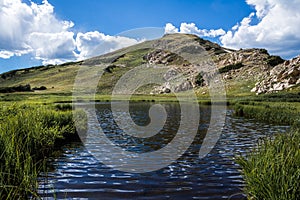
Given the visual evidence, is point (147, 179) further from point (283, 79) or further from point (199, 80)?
point (199, 80)

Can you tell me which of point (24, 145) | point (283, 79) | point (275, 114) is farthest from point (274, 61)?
point (24, 145)

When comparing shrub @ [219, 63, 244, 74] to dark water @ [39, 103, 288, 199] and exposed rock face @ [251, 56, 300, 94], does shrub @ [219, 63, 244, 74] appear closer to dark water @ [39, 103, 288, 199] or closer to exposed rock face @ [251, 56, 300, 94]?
exposed rock face @ [251, 56, 300, 94]

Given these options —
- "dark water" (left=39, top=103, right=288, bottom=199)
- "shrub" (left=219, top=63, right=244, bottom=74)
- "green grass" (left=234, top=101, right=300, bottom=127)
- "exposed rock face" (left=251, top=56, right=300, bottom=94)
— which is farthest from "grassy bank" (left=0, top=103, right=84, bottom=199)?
"shrub" (left=219, top=63, right=244, bottom=74)

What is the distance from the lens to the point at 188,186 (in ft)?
42.8

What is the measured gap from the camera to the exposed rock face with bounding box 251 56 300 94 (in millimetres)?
99938

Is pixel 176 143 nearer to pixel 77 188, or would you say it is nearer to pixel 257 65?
pixel 77 188

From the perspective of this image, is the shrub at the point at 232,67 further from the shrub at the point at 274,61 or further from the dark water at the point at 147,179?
the dark water at the point at 147,179

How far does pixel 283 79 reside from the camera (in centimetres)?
10500

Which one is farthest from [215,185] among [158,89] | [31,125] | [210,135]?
[158,89]

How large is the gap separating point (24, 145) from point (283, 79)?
357ft

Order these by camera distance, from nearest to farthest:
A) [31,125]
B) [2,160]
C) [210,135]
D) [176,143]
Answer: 1. [2,160]
2. [31,125]
3. [176,143]
4. [210,135]

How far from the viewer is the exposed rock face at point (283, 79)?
9994 cm

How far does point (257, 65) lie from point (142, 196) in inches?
5892

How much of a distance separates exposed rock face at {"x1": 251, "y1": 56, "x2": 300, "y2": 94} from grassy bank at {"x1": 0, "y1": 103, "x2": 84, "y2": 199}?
A: 91.3 meters
